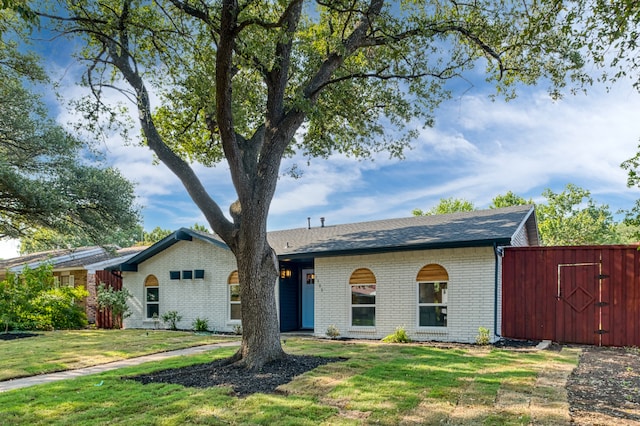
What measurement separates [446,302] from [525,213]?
3.56 meters

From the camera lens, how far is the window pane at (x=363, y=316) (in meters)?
12.5

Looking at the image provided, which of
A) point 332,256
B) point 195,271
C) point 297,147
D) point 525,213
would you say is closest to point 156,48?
point 297,147

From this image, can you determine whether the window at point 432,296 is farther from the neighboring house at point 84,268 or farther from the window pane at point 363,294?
the neighboring house at point 84,268

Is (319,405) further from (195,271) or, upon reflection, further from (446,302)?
(195,271)

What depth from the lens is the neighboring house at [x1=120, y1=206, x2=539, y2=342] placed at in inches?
435

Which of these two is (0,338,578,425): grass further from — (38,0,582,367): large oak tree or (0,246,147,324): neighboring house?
(0,246,147,324): neighboring house

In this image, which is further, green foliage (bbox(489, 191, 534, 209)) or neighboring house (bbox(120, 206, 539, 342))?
green foliage (bbox(489, 191, 534, 209))

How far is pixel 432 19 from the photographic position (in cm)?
894

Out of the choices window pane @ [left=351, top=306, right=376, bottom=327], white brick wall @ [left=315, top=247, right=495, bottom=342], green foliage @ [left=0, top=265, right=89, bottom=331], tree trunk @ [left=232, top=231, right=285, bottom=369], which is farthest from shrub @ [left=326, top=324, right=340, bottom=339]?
green foliage @ [left=0, top=265, right=89, bottom=331]

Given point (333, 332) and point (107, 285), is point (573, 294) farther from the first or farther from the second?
point (107, 285)

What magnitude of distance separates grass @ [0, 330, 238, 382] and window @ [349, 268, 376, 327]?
375 cm

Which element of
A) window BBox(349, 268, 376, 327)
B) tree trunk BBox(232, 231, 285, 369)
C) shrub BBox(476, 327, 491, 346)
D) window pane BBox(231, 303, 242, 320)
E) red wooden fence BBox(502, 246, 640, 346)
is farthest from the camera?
window pane BBox(231, 303, 242, 320)

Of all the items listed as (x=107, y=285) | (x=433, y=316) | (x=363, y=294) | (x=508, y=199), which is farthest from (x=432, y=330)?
(x=508, y=199)

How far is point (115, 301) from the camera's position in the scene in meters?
16.6
